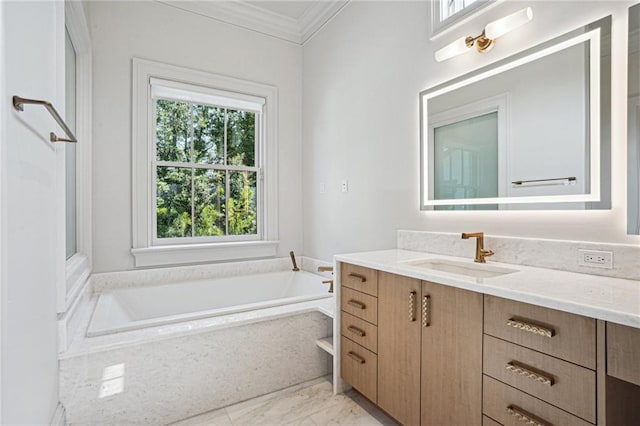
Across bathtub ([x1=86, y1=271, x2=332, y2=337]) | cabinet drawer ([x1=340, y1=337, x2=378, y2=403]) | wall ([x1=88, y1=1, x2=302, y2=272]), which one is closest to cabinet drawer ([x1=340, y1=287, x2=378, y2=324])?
cabinet drawer ([x1=340, y1=337, x2=378, y2=403])

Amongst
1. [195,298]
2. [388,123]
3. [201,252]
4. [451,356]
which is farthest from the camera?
[201,252]

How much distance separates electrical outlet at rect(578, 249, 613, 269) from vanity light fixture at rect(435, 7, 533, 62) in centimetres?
105

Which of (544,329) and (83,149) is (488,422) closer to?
(544,329)

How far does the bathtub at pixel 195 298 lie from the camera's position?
1.85 meters

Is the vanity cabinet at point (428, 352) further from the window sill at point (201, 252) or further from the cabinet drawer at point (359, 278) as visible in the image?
the window sill at point (201, 252)

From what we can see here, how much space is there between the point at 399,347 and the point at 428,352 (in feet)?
0.58

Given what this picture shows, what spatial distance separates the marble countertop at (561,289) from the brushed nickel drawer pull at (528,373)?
0.72 feet

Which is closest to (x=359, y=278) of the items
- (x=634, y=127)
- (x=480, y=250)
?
(x=480, y=250)

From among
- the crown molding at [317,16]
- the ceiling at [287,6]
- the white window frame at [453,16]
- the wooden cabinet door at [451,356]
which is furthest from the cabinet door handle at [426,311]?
the ceiling at [287,6]

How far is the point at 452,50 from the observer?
70.2 inches

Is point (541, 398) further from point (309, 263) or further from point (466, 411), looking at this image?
point (309, 263)

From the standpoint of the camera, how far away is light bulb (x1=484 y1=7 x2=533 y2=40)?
1.47 metres

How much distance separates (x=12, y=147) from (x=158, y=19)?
223cm

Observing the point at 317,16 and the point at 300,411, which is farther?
the point at 317,16
